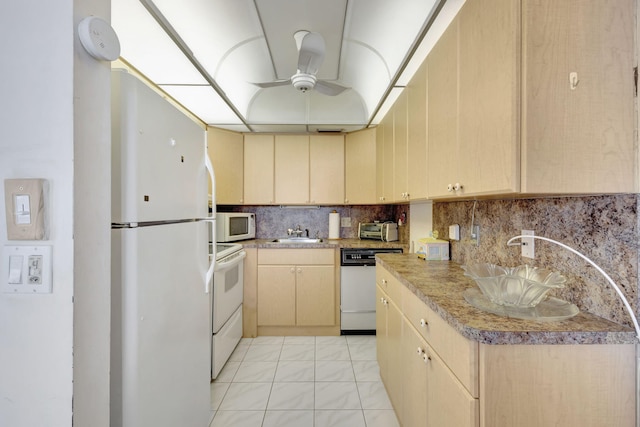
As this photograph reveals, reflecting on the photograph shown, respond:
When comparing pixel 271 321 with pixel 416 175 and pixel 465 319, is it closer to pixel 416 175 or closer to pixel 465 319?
pixel 416 175

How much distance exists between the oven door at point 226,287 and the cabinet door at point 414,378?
140cm

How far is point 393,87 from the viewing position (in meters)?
2.09

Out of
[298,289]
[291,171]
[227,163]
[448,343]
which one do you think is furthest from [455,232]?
[227,163]

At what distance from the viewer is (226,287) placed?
224cm

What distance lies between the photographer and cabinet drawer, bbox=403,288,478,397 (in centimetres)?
78

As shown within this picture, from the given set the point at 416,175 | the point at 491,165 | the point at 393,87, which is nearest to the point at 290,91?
the point at 393,87

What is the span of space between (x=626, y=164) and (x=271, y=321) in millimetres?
2700

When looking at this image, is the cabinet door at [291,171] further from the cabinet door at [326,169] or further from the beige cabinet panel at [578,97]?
the beige cabinet panel at [578,97]

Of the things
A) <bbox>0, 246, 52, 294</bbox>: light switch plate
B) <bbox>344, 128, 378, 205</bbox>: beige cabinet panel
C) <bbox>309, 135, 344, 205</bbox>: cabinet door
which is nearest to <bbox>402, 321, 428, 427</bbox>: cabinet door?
<bbox>0, 246, 52, 294</bbox>: light switch plate

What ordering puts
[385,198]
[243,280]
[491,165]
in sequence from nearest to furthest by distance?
[491,165], [385,198], [243,280]

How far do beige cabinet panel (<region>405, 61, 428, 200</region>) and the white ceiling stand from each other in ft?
0.65

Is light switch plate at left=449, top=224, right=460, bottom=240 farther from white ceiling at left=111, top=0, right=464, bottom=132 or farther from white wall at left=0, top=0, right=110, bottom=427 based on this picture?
white wall at left=0, top=0, right=110, bottom=427

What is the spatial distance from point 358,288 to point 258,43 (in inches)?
89.7

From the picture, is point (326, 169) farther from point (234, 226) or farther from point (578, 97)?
point (578, 97)
